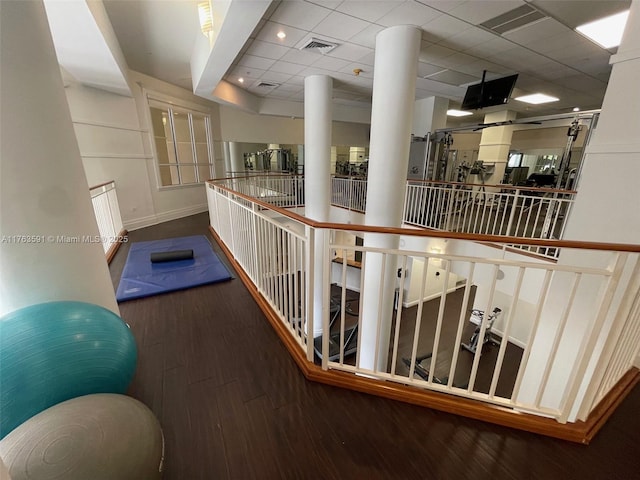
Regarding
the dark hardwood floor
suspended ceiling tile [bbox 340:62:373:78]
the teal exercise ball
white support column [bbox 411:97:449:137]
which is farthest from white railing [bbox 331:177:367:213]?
the teal exercise ball

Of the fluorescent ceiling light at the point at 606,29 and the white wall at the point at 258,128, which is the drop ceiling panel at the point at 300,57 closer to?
the fluorescent ceiling light at the point at 606,29

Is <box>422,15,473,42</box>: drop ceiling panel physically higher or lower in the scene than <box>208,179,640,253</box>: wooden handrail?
higher

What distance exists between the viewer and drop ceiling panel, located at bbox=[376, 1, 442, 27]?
8.41 feet

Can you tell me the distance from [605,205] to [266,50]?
4.14 m

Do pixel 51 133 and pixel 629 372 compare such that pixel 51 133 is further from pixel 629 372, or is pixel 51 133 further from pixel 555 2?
pixel 555 2

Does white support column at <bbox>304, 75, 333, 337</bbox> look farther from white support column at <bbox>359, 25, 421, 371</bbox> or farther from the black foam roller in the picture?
the black foam roller

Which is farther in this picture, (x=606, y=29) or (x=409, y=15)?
(x=606, y=29)

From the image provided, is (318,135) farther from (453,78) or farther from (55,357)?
(55,357)

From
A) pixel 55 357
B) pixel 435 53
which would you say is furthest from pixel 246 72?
pixel 55 357

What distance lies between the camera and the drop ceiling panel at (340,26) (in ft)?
9.23

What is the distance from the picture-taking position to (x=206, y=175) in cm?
776

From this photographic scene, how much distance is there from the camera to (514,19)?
2812 mm

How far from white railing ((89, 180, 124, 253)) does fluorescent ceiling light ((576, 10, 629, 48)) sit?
629 cm

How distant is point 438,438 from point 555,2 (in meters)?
3.90
